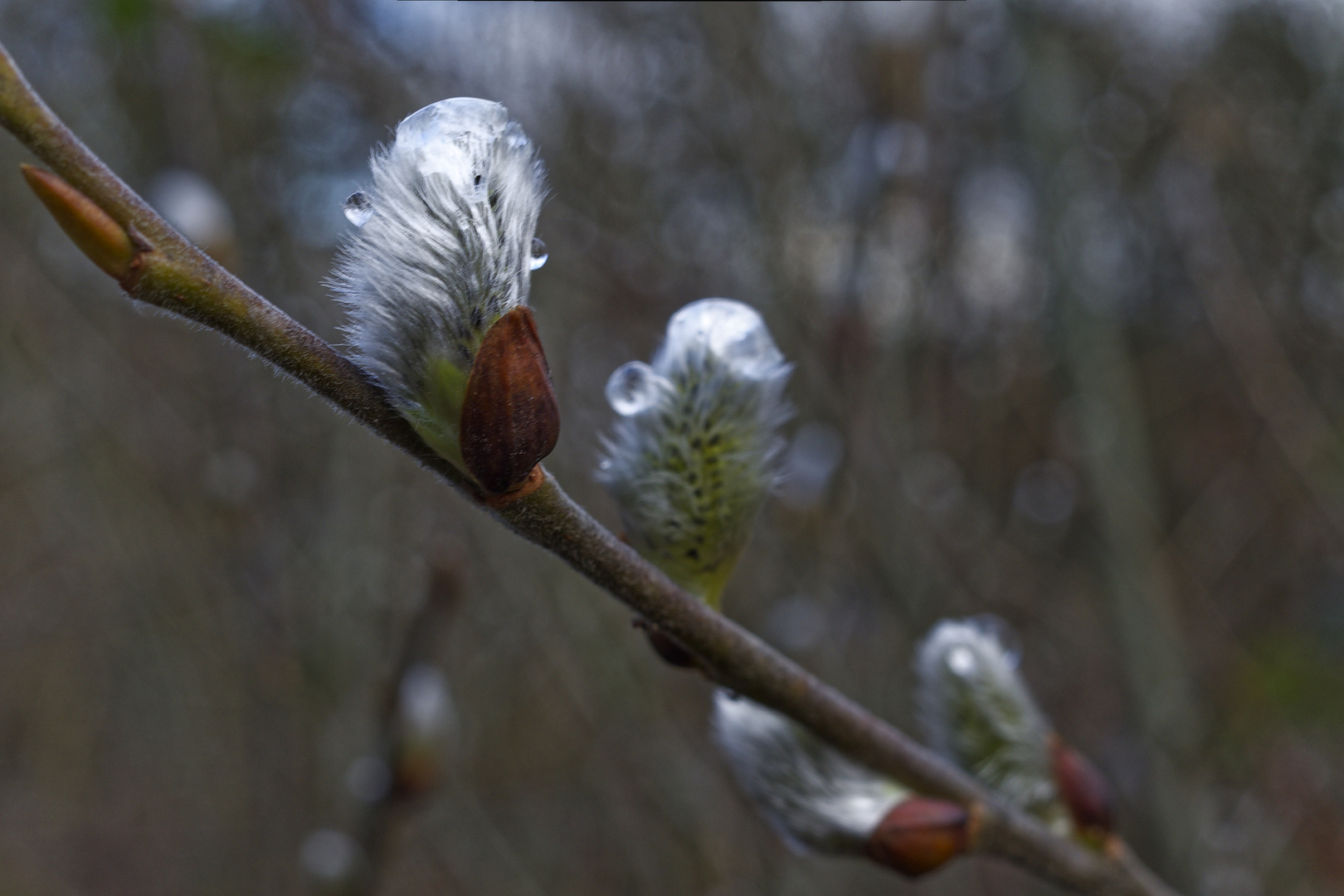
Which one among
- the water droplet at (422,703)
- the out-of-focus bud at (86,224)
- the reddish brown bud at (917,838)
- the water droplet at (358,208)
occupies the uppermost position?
the water droplet at (358,208)

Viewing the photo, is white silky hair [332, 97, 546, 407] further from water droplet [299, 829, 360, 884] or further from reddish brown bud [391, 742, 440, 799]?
water droplet [299, 829, 360, 884]

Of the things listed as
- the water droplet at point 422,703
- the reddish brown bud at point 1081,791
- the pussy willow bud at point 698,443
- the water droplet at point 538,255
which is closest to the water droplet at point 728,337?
the pussy willow bud at point 698,443

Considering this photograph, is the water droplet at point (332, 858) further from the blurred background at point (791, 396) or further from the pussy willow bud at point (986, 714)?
the pussy willow bud at point (986, 714)

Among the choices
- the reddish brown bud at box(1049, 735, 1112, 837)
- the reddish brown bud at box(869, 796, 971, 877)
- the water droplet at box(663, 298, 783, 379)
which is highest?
the water droplet at box(663, 298, 783, 379)

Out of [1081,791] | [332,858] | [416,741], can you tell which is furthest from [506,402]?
[332,858]

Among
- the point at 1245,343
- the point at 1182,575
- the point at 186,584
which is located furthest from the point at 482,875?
the point at 1245,343

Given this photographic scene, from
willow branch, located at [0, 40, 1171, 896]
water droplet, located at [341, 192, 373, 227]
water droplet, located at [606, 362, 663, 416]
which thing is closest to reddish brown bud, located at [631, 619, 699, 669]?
willow branch, located at [0, 40, 1171, 896]
